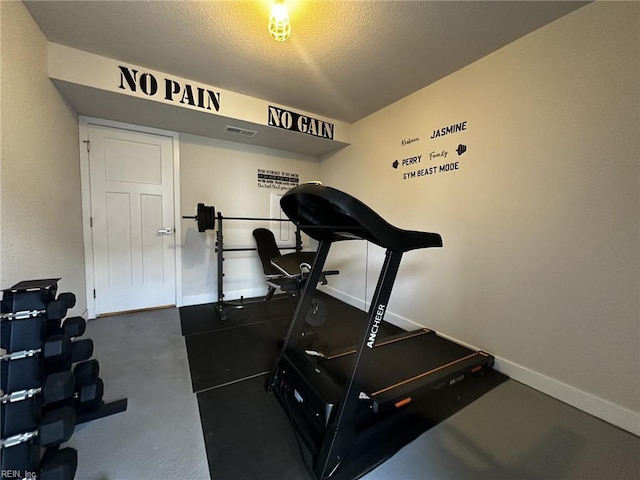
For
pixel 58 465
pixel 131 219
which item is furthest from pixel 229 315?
pixel 58 465

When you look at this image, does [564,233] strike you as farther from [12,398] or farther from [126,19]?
[126,19]

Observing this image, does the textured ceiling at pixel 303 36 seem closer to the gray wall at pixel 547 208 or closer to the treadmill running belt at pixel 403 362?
the gray wall at pixel 547 208

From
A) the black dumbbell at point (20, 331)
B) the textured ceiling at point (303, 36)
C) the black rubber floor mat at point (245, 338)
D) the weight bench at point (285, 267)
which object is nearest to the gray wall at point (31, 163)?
the textured ceiling at point (303, 36)

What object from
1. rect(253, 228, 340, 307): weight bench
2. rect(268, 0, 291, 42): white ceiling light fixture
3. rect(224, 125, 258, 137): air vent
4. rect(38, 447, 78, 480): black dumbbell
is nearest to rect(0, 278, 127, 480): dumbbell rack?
rect(38, 447, 78, 480): black dumbbell

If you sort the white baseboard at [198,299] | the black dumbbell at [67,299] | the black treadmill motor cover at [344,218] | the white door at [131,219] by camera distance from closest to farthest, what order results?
the black treadmill motor cover at [344,218]
the black dumbbell at [67,299]
the white door at [131,219]
the white baseboard at [198,299]

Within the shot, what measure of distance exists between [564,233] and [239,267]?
12.1ft

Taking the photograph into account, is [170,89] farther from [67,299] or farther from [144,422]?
[144,422]

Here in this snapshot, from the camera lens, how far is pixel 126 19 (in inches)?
70.6

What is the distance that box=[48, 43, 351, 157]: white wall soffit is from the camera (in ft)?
6.99

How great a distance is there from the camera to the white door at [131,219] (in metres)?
2.92

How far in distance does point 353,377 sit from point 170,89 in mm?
3003

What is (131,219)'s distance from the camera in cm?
309

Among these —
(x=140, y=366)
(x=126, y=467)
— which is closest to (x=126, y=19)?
(x=140, y=366)

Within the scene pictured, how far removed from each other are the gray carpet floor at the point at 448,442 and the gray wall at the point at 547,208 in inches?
11.2
